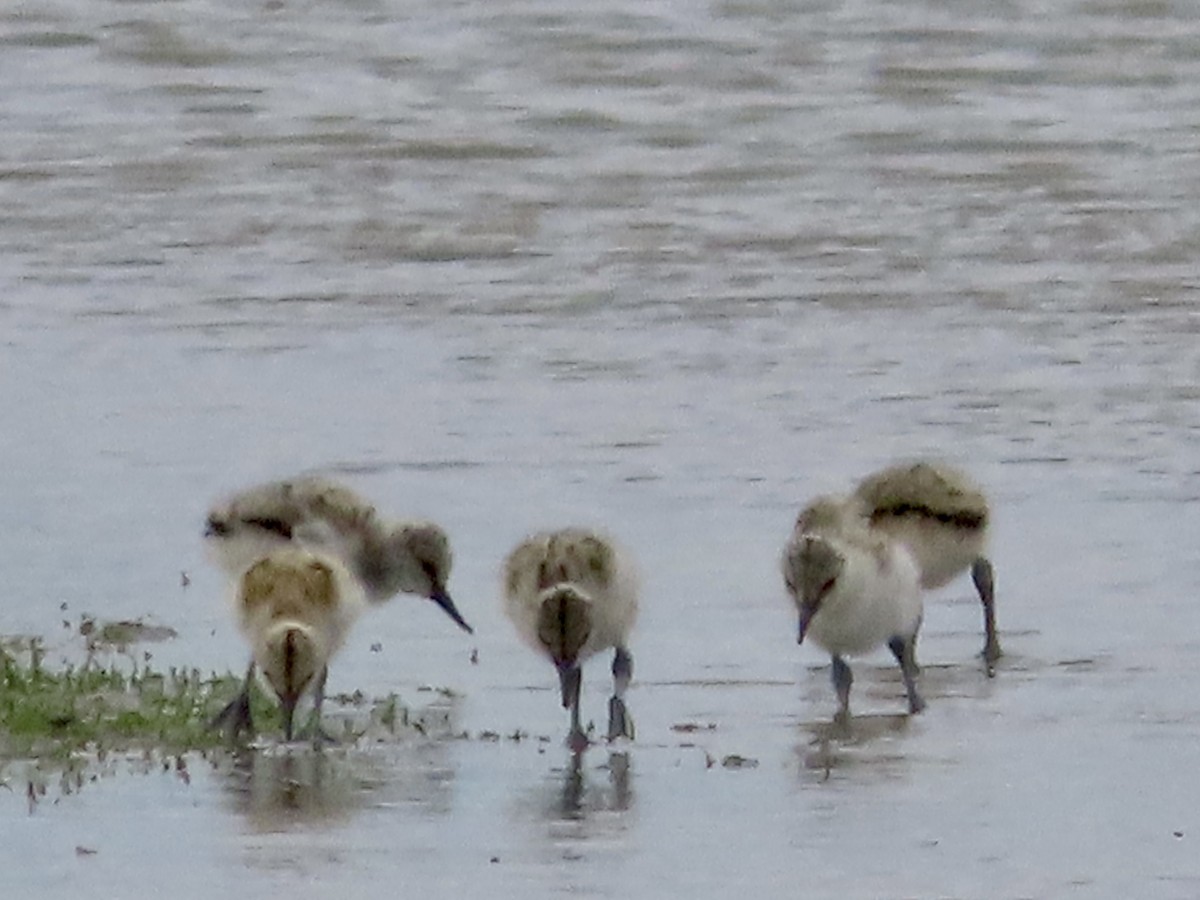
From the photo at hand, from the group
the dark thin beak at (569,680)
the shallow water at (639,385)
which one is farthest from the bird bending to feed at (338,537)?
the dark thin beak at (569,680)

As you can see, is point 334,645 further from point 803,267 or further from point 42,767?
point 803,267

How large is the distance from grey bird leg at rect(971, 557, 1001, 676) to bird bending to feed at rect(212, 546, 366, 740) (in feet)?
5.69

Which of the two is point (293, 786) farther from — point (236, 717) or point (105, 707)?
point (105, 707)

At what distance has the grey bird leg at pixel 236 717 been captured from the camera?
8406mm

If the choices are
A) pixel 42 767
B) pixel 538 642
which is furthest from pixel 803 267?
pixel 42 767

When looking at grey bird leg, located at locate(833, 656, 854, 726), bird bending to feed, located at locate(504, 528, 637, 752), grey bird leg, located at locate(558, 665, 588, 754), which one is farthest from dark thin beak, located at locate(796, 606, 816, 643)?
grey bird leg, located at locate(558, 665, 588, 754)

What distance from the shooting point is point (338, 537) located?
380 inches

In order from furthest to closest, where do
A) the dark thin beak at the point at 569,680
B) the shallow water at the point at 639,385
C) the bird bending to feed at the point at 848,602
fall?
the bird bending to feed at the point at 848,602 → the dark thin beak at the point at 569,680 → the shallow water at the point at 639,385

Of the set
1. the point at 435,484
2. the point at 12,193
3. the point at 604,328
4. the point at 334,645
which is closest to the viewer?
the point at 334,645

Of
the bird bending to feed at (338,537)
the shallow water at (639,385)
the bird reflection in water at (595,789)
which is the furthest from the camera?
the bird bending to feed at (338,537)

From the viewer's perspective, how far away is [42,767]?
7.91 metres

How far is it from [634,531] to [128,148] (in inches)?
302

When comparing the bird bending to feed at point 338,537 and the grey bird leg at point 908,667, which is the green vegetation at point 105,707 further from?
the grey bird leg at point 908,667

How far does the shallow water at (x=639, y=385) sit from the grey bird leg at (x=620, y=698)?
82 millimetres
